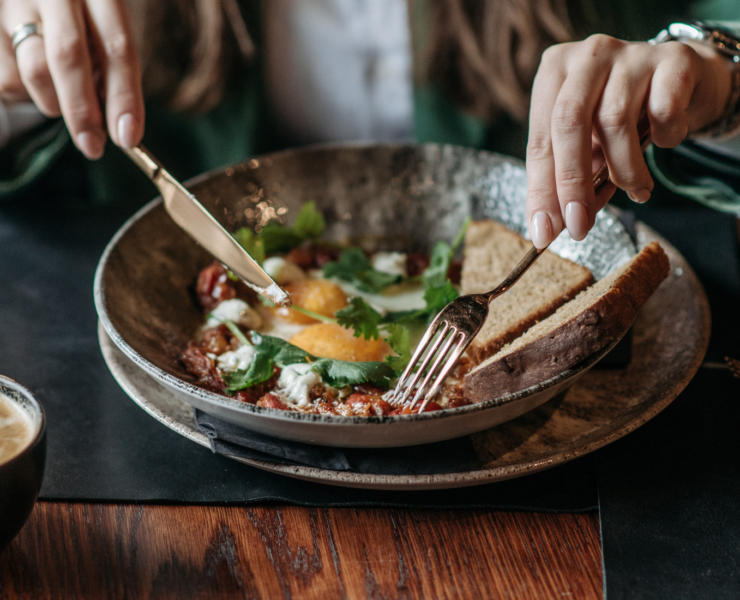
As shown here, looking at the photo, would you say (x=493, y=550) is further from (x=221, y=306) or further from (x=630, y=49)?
(x=630, y=49)

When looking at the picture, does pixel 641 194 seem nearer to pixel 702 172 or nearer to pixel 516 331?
pixel 516 331

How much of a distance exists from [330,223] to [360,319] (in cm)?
75

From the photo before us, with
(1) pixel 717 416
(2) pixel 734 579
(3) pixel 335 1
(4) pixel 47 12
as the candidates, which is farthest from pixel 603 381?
(3) pixel 335 1

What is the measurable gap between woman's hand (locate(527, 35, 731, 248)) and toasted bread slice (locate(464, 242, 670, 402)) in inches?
7.0

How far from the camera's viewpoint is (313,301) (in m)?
1.87

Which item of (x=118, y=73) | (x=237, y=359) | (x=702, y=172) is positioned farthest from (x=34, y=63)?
(x=702, y=172)

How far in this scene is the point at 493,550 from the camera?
119 centimetres

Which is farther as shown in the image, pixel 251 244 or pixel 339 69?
pixel 339 69

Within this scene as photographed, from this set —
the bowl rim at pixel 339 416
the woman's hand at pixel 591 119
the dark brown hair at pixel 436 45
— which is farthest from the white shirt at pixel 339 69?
the bowl rim at pixel 339 416

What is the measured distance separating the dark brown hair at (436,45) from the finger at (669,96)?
1.76 metres

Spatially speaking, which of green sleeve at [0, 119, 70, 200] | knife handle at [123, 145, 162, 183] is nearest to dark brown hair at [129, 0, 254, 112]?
green sleeve at [0, 119, 70, 200]

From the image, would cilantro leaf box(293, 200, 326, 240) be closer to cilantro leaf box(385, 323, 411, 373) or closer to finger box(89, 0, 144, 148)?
finger box(89, 0, 144, 148)

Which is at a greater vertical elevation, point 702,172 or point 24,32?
point 24,32

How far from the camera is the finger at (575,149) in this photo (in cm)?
127
